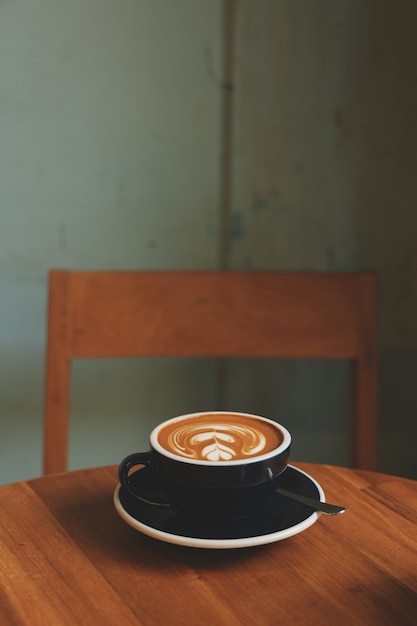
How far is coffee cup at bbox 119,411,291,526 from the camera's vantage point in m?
0.56

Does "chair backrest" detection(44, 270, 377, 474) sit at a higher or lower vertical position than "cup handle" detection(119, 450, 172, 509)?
higher

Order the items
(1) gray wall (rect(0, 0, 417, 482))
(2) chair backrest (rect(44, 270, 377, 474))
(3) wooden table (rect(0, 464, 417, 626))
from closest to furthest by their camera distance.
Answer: (3) wooden table (rect(0, 464, 417, 626)) < (2) chair backrest (rect(44, 270, 377, 474)) < (1) gray wall (rect(0, 0, 417, 482))

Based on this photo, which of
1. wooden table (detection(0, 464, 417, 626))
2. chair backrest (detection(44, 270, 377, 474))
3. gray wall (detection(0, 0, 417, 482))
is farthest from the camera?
gray wall (detection(0, 0, 417, 482))

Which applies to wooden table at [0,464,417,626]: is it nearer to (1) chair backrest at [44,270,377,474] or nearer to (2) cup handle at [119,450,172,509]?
(2) cup handle at [119,450,172,509]

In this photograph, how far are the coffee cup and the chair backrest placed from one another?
16.7 inches

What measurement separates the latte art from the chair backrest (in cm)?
43

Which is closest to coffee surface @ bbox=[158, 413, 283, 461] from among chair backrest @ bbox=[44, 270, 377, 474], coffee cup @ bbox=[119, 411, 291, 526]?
coffee cup @ bbox=[119, 411, 291, 526]

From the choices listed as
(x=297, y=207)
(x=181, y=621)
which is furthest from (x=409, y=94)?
(x=181, y=621)

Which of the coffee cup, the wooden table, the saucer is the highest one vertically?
the coffee cup

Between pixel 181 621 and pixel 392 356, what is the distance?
1.05m

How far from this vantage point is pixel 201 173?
1.45 metres

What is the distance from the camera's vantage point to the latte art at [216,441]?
1.93 feet

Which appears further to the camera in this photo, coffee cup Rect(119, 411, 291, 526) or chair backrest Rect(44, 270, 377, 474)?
chair backrest Rect(44, 270, 377, 474)

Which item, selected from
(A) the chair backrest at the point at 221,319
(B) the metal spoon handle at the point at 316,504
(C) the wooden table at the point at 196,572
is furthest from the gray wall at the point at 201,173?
(B) the metal spoon handle at the point at 316,504
